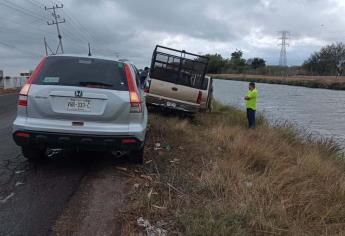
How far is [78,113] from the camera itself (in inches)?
230

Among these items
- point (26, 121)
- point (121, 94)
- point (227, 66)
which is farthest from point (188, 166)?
point (227, 66)

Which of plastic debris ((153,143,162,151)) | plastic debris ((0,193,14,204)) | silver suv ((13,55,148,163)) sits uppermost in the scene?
silver suv ((13,55,148,163))

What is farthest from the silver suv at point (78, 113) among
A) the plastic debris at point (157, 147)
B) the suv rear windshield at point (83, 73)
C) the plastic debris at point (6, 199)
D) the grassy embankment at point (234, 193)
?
the plastic debris at point (157, 147)

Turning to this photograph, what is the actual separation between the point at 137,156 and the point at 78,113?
4.28ft

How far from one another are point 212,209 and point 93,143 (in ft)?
6.58

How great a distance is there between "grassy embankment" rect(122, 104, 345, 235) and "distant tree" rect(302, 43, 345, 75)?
4668 inches

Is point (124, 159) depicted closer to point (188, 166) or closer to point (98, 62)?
point (188, 166)

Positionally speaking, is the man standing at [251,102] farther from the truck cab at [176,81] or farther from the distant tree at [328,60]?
the distant tree at [328,60]

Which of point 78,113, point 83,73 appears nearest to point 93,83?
point 83,73

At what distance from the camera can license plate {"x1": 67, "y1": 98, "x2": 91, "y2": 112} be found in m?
5.85

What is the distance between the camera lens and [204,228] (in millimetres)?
4152

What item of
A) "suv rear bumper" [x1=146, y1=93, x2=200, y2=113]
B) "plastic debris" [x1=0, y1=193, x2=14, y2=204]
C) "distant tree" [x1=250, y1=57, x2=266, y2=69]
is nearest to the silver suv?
"plastic debris" [x1=0, y1=193, x2=14, y2=204]

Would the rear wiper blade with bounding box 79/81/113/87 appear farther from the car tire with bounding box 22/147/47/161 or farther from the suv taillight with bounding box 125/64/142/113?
the car tire with bounding box 22/147/47/161

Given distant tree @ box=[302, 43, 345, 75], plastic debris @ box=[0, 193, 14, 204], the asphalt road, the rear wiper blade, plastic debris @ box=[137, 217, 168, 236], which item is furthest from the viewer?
distant tree @ box=[302, 43, 345, 75]
